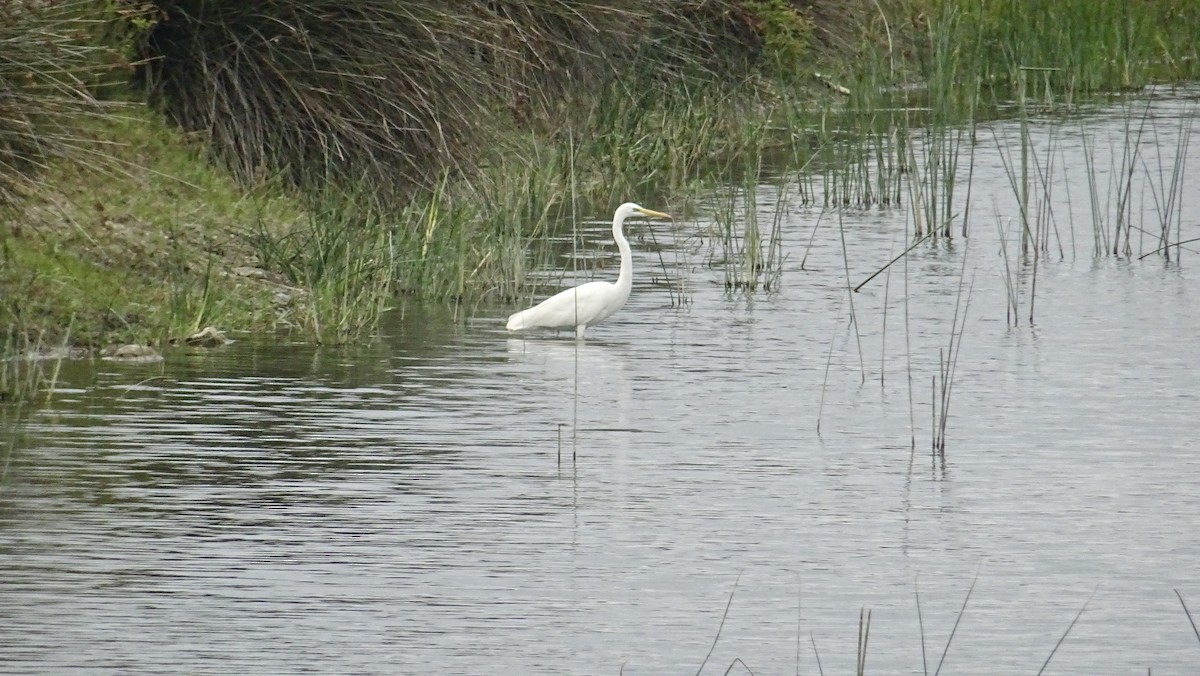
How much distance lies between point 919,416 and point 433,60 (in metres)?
5.50

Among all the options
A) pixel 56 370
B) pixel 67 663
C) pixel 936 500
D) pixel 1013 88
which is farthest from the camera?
pixel 1013 88

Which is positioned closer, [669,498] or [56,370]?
[669,498]

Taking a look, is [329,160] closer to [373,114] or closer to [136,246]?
[373,114]

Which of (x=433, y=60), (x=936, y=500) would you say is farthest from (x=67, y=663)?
(x=433, y=60)

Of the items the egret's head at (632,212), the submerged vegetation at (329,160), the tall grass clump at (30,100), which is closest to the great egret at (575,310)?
the submerged vegetation at (329,160)

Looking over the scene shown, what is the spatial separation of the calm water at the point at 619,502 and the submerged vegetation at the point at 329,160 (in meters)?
0.65

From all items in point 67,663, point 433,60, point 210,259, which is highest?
point 433,60

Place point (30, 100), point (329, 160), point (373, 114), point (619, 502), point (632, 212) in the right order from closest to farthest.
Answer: point (619, 502), point (30, 100), point (632, 212), point (329, 160), point (373, 114)

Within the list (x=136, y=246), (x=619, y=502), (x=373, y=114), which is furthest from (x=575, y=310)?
(x=619, y=502)

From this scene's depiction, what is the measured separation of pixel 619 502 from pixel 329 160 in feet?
21.6

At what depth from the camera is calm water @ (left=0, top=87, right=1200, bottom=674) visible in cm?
664

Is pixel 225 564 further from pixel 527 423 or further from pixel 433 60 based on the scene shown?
pixel 433 60

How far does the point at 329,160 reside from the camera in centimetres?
1448

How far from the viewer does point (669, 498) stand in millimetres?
8523
